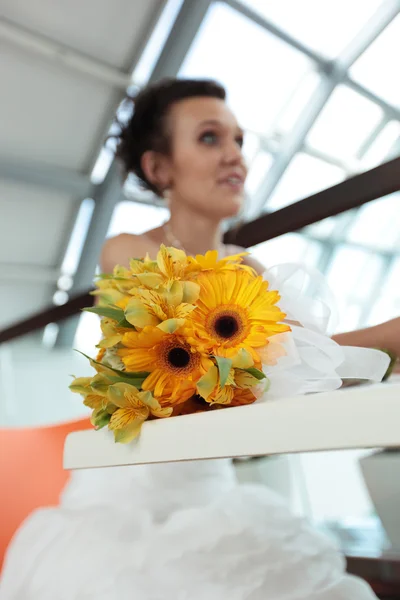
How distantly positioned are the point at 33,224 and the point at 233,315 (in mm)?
4925

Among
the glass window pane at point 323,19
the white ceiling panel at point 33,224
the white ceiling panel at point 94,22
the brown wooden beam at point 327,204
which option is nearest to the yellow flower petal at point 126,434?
the brown wooden beam at point 327,204

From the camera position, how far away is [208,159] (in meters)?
0.95

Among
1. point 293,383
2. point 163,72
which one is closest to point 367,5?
point 163,72

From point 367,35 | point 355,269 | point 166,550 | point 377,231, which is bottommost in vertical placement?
point 166,550

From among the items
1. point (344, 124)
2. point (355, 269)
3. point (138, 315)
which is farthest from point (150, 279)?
point (355, 269)

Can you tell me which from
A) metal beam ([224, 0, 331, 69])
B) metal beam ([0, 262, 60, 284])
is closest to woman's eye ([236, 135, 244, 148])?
metal beam ([224, 0, 331, 69])

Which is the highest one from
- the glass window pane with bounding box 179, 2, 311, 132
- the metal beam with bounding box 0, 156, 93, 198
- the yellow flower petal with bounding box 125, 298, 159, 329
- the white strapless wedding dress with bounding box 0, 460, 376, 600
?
the glass window pane with bounding box 179, 2, 311, 132

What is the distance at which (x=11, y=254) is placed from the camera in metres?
5.08

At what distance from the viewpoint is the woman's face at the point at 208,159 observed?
944mm

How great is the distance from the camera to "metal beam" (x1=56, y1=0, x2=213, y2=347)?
12.9ft

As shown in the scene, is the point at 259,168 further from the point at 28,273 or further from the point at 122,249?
the point at 122,249

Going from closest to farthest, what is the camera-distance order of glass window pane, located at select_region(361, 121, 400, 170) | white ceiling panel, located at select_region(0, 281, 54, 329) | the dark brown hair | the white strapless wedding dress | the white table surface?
the white table surface, the white strapless wedding dress, the dark brown hair, glass window pane, located at select_region(361, 121, 400, 170), white ceiling panel, located at select_region(0, 281, 54, 329)

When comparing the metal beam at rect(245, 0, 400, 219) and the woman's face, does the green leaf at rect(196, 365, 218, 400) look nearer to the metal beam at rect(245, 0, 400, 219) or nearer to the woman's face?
the woman's face

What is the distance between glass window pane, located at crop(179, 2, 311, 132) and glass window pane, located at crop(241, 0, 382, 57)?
15 centimetres
